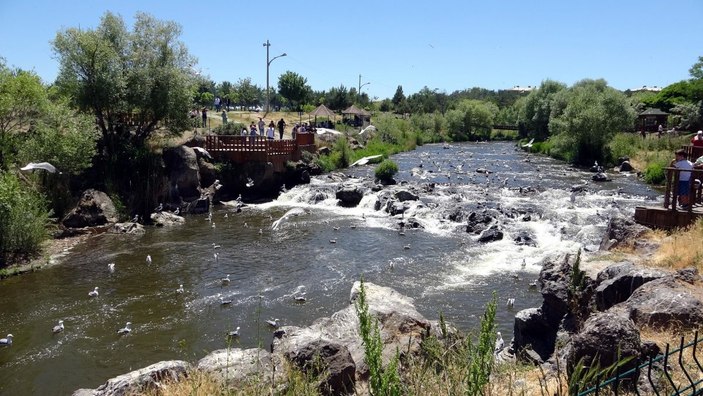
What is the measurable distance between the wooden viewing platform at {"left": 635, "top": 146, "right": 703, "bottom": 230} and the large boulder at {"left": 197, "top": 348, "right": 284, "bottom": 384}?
37.2 feet

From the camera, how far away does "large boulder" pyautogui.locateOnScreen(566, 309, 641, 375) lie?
5867mm

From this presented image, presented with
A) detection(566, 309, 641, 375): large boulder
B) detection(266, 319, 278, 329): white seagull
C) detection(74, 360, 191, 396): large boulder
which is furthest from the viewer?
detection(266, 319, 278, 329): white seagull

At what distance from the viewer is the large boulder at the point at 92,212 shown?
2070 cm

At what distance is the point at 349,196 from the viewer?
27.4 metres

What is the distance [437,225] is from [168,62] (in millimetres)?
16019

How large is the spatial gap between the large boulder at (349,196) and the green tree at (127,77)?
912 cm

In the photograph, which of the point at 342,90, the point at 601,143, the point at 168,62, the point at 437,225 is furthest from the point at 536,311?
the point at 342,90

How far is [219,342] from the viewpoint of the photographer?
11.5m

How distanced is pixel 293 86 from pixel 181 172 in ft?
168

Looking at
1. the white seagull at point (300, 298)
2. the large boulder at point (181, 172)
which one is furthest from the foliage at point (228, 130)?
the white seagull at point (300, 298)

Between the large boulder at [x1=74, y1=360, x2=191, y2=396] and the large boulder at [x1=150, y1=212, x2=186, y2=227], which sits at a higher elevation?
the large boulder at [x1=74, y1=360, x2=191, y2=396]

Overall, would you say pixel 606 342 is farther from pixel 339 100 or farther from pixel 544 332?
pixel 339 100

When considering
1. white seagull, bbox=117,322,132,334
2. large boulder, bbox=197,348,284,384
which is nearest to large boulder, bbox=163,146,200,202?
white seagull, bbox=117,322,132,334

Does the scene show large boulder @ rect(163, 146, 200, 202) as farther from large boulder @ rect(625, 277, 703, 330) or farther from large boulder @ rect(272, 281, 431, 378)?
large boulder @ rect(625, 277, 703, 330)
